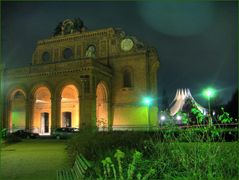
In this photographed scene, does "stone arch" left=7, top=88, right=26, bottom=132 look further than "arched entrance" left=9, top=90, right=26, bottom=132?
No

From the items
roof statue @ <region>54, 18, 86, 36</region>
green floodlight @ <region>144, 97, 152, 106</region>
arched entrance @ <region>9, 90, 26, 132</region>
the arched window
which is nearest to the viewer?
green floodlight @ <region>144, 97, 152, 106</region>

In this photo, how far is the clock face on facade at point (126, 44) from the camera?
36062 millimetres

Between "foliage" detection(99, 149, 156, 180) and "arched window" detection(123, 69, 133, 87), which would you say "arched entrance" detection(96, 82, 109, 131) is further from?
"foliage" detection(99, 149, 156, 180)

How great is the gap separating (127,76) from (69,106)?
28.2 ft

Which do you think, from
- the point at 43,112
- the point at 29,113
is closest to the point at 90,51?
the point at 43,112

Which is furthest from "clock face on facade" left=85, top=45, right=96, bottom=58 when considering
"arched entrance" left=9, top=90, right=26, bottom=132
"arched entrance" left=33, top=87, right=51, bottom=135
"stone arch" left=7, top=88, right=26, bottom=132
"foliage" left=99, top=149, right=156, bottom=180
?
"foliage" left=99, top=149, right=156, bottom=180

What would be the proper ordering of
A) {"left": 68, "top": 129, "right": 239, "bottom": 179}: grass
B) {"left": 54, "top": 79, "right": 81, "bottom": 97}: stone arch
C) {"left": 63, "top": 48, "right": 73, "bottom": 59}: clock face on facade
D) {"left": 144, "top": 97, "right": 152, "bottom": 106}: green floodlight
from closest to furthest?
1. {"left": 68, "top": 129, "right": 239, "bottom": 179}: grass
2. {"left": 54, "top": 79, "right": 81, "bottom": 97}: stone arch
3. {"left": 144, "top": 97, "right": 152, "bottom": 106}: green floodlight
4. {"left": 63, "top": 48, "right": 73, "bottom": 59}: clock face on facade

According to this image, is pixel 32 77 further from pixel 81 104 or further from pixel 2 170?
pixel 2 170

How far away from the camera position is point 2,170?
1124cm

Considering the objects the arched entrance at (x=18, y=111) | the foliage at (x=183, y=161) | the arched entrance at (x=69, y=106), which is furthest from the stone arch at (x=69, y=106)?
the foliage at (x=183, y=161)

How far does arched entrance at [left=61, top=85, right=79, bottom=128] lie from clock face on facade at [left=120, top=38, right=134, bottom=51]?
824 centimetres

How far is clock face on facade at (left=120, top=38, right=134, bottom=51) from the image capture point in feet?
118

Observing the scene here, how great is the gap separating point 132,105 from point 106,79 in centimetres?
444

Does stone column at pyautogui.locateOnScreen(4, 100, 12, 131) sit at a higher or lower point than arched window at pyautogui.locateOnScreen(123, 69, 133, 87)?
lower
